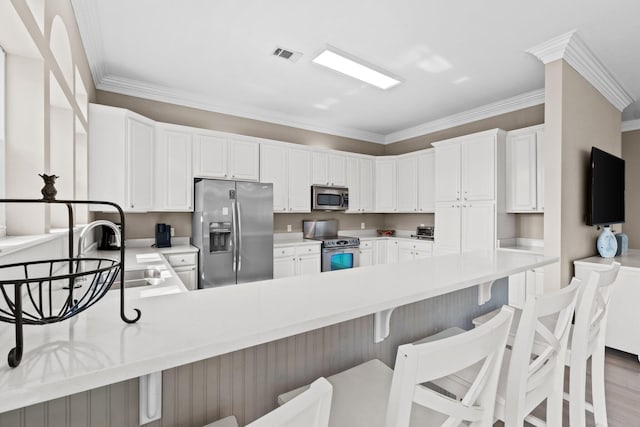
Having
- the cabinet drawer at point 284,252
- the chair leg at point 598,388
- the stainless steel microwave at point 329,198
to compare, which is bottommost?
the chair leg at point 598,388

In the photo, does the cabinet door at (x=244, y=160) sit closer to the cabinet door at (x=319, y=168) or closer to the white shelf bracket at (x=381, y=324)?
the cabinet door at (x=319, y=168)

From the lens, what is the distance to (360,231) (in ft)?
18.6

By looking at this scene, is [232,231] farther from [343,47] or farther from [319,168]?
[343,47]

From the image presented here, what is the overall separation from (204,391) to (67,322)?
44cm

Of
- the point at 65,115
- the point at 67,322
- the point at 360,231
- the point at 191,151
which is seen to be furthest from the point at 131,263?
the point at 360,231

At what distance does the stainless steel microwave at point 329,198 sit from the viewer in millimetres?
4727

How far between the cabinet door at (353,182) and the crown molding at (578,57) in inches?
110

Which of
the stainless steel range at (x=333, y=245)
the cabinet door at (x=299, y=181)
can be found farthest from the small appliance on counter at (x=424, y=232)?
the cabinet door at (x=299, y=181)

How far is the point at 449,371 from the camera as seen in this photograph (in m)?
0.72

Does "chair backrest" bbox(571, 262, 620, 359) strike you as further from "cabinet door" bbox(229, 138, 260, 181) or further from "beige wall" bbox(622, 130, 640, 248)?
"beige wall" bbox(622, 130, 640, 248)

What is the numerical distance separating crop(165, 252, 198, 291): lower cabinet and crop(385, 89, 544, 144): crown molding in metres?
4.11

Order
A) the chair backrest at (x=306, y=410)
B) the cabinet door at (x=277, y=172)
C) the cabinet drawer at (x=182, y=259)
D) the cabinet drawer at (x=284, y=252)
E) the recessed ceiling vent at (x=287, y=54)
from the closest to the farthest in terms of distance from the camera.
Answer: the chair backrest at (x=306, y=410) → the recessed ceiling vent at (x=287, y=54) → the cabinet drawer at (x=182, y=259) → the cabinet drawer at (x=284, y=252) → the cabinet door at (x=277, y=172)

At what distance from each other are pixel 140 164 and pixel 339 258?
285 cm

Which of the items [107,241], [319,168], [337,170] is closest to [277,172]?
[319,168]
